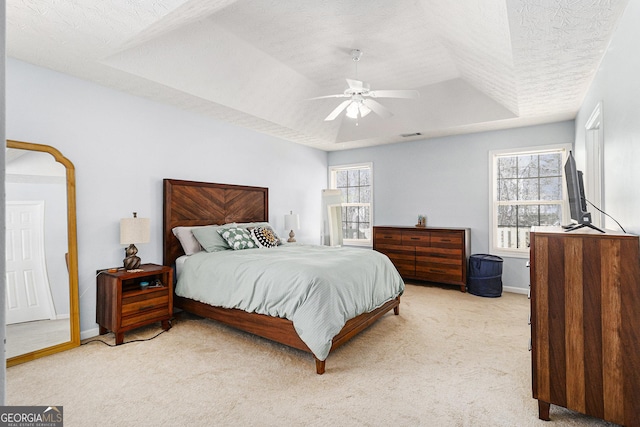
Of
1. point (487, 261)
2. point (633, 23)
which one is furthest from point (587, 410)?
point (487, 261)

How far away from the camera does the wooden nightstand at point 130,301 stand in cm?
299

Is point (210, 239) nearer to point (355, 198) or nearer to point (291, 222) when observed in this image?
point (291, 222)

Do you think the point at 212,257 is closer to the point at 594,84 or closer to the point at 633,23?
the point at 633,23

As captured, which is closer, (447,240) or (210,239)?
(210,239)

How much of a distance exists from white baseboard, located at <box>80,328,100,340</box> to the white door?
37cm

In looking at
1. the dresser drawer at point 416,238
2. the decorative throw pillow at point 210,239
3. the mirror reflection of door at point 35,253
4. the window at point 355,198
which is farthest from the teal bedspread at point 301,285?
the window at point 355,198

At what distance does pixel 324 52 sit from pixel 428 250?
10.7 ft

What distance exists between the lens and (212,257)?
137 inches

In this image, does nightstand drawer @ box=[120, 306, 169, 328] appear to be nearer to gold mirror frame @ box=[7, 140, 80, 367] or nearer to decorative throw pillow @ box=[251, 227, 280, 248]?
gold mirror frame @ box=[7, 140, 80, 367]

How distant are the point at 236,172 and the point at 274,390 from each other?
10.9 feet

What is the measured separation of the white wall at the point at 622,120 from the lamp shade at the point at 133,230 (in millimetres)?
3917

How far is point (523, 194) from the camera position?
4898 mm

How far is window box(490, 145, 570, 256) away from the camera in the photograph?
4648mm

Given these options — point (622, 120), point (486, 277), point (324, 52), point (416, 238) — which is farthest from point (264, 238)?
point (622, 120)
